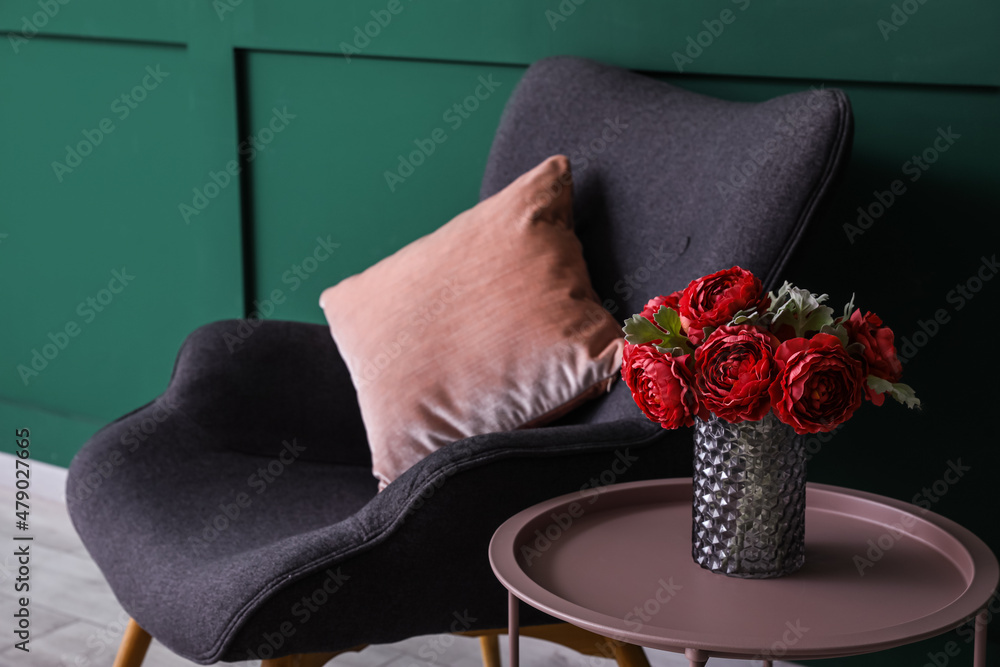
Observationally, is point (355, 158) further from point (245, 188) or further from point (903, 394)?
point (903, 394)

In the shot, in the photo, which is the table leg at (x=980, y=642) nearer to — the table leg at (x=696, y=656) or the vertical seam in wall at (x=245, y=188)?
the table leg at (x=696, y=656)

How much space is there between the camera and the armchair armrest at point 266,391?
1.66 meters

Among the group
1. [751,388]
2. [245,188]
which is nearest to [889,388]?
[751,388]

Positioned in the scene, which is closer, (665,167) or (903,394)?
(903,394)

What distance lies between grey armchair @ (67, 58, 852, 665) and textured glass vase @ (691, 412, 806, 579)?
0.23 meters

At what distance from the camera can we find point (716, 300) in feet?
3.19

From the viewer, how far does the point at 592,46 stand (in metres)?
1.77

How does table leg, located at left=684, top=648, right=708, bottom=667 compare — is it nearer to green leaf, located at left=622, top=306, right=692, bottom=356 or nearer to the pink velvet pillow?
green leaf, located at left=622, top=306, right=692, bottom=356

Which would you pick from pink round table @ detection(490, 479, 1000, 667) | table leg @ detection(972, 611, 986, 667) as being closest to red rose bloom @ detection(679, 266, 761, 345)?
pink round table @ detection(490, 479, 1000, 667)

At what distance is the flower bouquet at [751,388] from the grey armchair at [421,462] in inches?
9.6

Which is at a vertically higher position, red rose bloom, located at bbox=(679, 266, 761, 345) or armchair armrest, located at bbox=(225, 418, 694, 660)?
red rose bloom, located at bbox=(679, 266, 761, 345)

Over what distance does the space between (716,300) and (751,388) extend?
9 cm

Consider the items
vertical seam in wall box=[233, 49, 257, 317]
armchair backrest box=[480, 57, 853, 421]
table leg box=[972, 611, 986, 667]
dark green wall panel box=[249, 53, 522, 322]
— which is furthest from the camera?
vertical seam in wall box=[233, 49, 257, 317]

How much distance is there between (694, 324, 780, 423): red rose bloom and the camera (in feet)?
3.03
